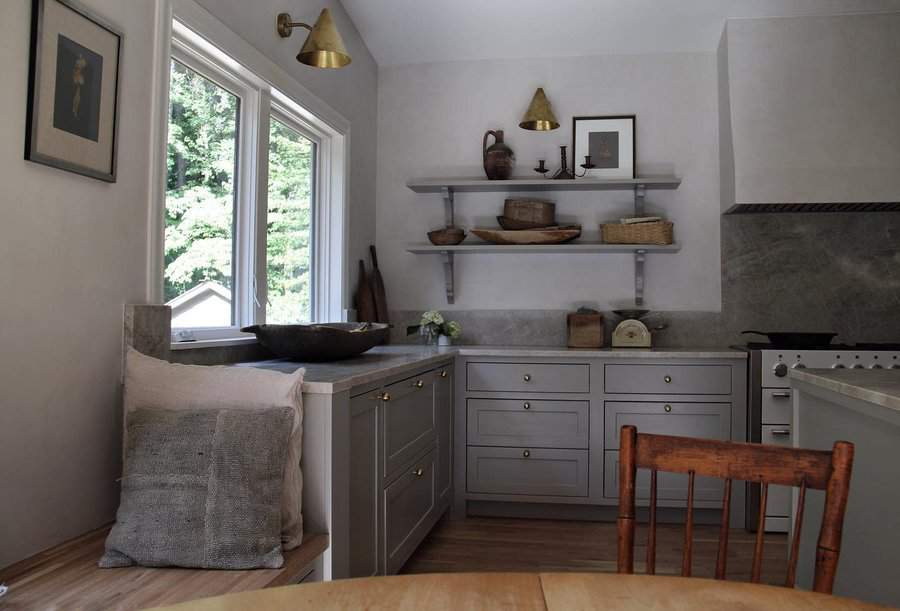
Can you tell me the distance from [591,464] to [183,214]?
2.41m

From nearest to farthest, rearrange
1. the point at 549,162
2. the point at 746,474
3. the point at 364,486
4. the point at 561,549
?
the point at 746,474 < the point at 364,486 < the point at 561,549 < the point at 549,162

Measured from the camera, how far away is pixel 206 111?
9.38 feet

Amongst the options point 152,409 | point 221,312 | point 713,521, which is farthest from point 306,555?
point 713,521

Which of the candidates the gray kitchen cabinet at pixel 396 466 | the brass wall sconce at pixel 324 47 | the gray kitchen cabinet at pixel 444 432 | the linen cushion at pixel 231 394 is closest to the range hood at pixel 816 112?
the gray kitchen cabinet at pixel 444 432

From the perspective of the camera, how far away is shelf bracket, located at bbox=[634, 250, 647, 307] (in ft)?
15.0

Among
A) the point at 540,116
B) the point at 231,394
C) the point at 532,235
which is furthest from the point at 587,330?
the point at 231,394

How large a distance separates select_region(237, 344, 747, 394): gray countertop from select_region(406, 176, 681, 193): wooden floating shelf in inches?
37.3

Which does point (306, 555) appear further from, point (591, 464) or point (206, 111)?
point (591, 464)

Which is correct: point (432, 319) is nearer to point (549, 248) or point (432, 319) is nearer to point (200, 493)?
point (549, 248)

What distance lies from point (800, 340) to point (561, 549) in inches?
64.2

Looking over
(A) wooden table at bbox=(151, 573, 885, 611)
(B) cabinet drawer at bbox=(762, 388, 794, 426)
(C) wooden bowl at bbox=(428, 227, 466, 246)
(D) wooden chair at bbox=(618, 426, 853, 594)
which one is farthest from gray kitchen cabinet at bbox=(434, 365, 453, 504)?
(A) wooden table at bbox=(151, 573, 885, 611)

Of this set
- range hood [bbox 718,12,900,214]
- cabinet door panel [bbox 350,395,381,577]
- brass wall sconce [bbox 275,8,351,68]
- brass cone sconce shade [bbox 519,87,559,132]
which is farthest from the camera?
brass cone sconce shade [bbox 519,87,559,132]

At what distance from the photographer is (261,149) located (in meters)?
3.23

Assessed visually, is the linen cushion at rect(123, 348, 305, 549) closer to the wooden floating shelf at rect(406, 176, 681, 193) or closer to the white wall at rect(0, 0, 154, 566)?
the white wall at rect(0, 0, 154, 566)
